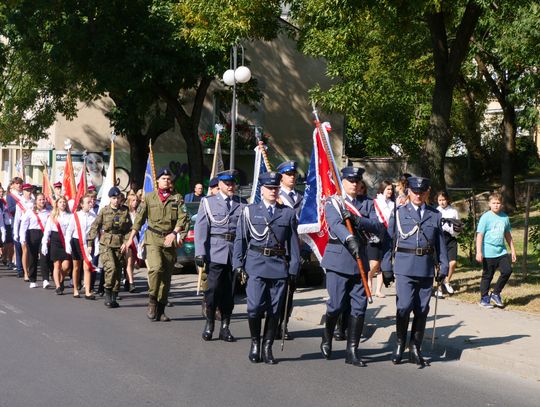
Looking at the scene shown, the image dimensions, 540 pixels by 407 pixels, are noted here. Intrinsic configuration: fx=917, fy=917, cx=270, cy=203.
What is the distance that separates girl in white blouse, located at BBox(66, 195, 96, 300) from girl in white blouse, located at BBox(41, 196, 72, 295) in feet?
0.89

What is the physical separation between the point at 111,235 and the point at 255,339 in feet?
16.8

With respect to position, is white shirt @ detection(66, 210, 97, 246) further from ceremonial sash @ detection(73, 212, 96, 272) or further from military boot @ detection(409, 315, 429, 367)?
military boot @ detection(409, 315, 429, 367)

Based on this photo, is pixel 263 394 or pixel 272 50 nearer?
pixel 263 394

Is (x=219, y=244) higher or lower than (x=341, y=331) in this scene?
higher

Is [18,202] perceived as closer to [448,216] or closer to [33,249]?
[33,249]

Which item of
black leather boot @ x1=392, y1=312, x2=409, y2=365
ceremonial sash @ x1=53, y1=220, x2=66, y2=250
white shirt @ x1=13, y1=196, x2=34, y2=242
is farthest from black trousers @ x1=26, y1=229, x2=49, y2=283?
black leather boot @ x1=392, y1=312, x2=409, y2=365

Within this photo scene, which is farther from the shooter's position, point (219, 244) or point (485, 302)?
point (485, 302)

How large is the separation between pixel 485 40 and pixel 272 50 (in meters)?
15.0

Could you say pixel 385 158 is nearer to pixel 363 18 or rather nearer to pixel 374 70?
pixel 374 70

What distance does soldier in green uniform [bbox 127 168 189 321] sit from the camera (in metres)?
12.0

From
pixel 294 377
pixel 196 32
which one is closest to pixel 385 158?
pixel 196 32

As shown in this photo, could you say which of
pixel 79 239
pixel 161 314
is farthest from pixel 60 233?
pixel 161 314

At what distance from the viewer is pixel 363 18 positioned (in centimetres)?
1758

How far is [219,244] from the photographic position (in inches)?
423
